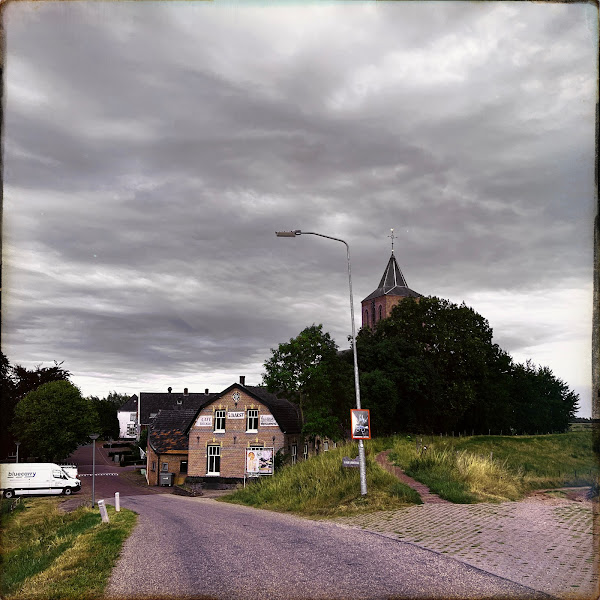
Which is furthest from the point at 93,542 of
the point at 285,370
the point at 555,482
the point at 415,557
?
the point at 285,370

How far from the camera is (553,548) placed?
34.5 ft

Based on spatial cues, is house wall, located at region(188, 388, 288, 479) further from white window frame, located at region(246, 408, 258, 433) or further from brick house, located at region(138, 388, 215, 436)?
brick house, located at region(138, 388, 215, 436)

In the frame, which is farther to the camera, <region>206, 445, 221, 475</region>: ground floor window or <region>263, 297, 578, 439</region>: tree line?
<region>206, 445, 221, 475</region>: ground floor window

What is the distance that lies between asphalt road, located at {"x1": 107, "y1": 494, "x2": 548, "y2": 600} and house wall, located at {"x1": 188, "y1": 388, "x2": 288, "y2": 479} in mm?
30348

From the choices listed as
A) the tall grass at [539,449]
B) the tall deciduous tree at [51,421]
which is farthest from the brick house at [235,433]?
the tall deciduous tree at [51,421]

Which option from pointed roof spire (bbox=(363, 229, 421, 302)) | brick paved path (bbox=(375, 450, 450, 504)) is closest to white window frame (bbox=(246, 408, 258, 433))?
brick paved path (bbox=(375, 450, 450, 504))

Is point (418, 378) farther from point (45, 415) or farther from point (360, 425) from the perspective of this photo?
point (45, 415)

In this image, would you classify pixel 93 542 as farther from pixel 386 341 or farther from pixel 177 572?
pixel 386 341

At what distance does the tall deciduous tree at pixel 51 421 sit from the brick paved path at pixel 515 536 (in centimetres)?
4559

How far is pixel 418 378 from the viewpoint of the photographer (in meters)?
47.5

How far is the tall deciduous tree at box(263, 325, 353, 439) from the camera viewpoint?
125ft

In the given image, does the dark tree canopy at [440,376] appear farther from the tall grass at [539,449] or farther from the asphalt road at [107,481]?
the asphalt road at [107,481]

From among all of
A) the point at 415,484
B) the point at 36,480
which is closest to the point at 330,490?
the point at 415,484

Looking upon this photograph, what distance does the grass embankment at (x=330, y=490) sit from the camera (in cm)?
1645
